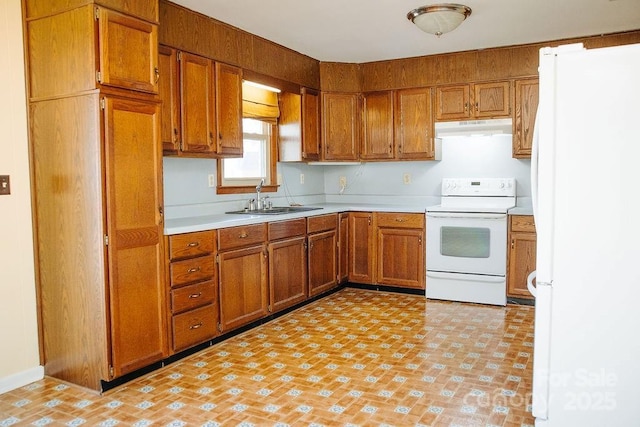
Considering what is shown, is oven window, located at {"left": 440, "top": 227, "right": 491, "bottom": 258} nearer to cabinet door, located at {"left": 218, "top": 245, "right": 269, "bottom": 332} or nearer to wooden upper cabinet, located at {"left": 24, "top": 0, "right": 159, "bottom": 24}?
cabinet door, located at {"left": 218, "top": 245, "right": 269, "bottom": 332}

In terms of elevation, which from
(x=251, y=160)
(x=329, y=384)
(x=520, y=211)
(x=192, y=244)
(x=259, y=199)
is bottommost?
(x=329, y=384)

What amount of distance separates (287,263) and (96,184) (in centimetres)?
192

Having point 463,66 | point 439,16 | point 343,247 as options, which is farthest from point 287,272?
point 463,66

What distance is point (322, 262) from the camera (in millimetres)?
4844

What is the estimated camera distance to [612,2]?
11.5 feet

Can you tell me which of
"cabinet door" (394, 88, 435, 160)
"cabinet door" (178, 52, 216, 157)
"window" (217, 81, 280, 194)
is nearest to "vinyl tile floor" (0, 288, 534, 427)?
"window" (217, 81, 280, 194)

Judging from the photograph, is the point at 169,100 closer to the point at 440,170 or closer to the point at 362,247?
the point at 362,247

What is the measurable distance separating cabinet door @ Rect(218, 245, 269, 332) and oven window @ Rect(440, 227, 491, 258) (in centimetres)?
176

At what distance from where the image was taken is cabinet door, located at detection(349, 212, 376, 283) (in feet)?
17.0

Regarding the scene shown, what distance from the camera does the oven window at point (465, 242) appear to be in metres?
4.60

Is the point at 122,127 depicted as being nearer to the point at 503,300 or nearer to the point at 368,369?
the point at 368,369

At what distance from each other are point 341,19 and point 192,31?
1096mm

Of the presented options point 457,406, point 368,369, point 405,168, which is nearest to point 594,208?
point 457,406

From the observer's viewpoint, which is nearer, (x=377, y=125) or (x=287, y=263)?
(x=287, y=263)
